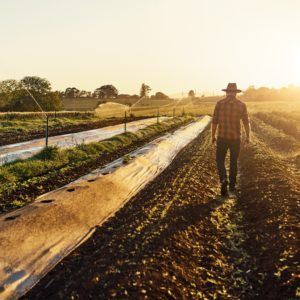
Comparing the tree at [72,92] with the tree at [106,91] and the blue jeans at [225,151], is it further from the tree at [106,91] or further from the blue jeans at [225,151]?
the blue jeans at [225,151]

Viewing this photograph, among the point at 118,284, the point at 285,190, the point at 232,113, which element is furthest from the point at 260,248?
the point at 232,113

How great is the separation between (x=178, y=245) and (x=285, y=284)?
1.85 m

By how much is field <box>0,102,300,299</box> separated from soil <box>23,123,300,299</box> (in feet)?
0.05

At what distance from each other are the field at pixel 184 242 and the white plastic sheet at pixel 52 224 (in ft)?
0.71

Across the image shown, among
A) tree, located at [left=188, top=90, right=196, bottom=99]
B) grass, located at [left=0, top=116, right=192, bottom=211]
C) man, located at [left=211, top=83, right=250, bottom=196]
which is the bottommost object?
grass, located at [left=0, top=116, right=192, bottom=211]

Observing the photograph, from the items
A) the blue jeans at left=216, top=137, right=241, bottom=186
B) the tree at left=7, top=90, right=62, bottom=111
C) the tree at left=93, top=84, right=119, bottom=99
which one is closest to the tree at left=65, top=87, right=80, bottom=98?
the tree at left=93, top=84, right=119, bottom=99

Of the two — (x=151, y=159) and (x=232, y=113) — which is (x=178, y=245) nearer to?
(x=232, y=113)

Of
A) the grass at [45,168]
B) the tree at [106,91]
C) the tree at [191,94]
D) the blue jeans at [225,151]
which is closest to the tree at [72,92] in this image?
the tree at [106,91]

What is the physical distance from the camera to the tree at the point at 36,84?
78988 millimetres

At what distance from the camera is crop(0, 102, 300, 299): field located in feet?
16.4

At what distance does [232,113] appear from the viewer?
9438 mm

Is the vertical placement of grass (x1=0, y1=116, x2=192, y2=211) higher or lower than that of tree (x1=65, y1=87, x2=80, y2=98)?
lower

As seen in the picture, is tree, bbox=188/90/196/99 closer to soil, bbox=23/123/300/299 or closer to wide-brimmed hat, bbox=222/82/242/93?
wide-brimmed hat, bbox=222/82/242/93

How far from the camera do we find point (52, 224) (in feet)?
23.0
